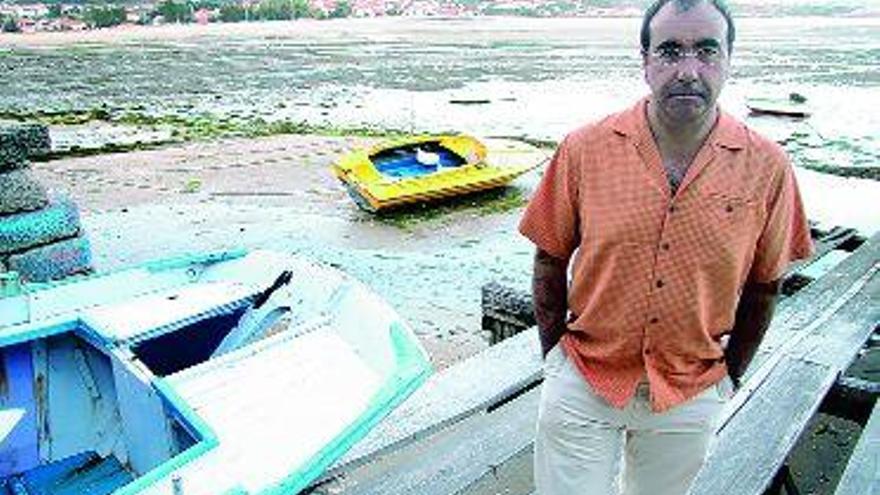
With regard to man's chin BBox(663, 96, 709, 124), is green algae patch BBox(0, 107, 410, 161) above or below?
below

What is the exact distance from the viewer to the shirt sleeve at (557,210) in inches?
98.4

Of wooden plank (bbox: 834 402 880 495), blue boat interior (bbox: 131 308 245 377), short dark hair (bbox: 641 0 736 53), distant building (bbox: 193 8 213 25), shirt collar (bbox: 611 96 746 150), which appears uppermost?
distant building (bbox: 193 8 213 25)

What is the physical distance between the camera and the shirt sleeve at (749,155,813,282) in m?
2.46

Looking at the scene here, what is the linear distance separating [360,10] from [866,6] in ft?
166

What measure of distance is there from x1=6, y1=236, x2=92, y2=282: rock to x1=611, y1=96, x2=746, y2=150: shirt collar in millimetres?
7082

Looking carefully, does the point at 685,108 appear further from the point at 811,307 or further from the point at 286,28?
the point at 286,28

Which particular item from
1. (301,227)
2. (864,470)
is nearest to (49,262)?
(301,227)

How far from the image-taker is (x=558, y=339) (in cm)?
275

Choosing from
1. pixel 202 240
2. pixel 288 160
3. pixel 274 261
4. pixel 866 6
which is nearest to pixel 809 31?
pixel 866 6

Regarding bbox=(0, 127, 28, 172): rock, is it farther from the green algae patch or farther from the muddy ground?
the green algae patch

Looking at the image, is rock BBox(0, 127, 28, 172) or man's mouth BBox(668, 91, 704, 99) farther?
rock BBox(0, 127, 28, 172)

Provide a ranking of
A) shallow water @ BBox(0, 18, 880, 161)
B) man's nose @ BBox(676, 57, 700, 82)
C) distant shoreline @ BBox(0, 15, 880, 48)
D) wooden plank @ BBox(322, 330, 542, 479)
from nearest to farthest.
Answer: man's nose @ BBox(676, 57, 700, 82)
wooden plank @ BBox(322, 330, 542, 479)
shallow water @ BBox(0, 18, 880, 161)
distant shoreline @ BBox(0, 15, 880, 48)

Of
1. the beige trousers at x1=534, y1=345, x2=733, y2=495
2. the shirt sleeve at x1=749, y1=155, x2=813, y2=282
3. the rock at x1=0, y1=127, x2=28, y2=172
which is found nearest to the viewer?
the shirt sleeve at x1=749, y1=155, x2=813, y2=282

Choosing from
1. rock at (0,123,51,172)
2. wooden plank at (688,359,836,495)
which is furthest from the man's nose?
rock at (0,123,51,172)
